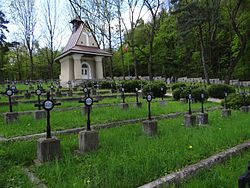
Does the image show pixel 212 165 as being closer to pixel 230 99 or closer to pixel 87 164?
pixel 87 164

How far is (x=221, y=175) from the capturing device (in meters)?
3.81

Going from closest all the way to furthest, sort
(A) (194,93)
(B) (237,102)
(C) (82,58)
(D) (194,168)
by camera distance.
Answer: (D) (194,168) → (B) (237,102) → (A) (194,93) → (C) (82,58)

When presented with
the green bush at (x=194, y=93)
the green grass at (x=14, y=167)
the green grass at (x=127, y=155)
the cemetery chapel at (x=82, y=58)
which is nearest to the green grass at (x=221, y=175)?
the green grass at (x=127, y=155)

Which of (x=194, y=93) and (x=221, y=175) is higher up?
(x=194, y=93)

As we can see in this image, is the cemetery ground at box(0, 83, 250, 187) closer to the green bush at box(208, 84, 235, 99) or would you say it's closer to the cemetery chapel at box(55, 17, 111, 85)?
the green bush at box(208, 84, 235, 99)

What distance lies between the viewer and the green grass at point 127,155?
12.2 feet

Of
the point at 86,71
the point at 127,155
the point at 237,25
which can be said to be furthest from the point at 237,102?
the point at 86,71

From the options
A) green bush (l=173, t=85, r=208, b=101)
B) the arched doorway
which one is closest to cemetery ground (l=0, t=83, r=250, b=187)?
green bush (l=173, t=85, r=208, b=101)

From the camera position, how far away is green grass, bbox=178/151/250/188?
3529mm

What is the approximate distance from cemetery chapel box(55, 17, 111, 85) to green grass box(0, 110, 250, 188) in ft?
77.3

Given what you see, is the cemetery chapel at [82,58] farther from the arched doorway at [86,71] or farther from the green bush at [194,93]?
the green bush at [194,93]

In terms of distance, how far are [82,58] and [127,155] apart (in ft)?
89.8

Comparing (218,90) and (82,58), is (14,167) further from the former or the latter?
(82,58)

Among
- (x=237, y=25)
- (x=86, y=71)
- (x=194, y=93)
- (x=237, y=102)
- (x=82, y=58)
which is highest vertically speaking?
(x=237, y=25)
